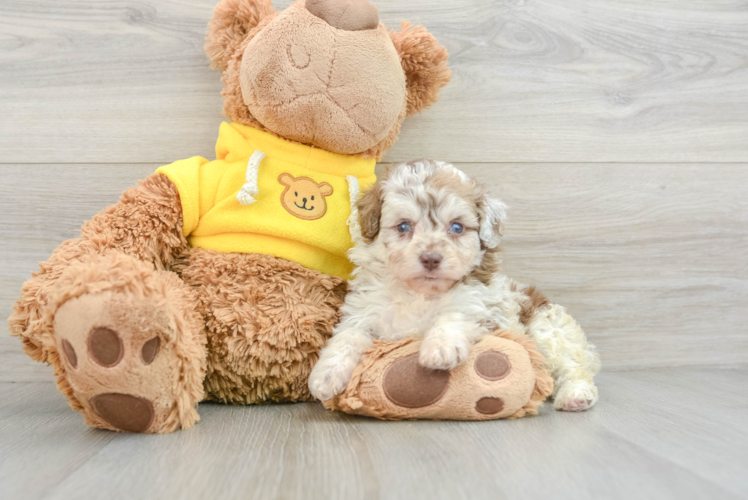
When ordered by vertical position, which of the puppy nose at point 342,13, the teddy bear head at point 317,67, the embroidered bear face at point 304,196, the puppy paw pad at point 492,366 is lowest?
the puppy paw pad at point 492,366

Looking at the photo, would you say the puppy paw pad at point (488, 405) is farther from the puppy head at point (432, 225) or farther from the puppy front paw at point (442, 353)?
the puppy head at point (432, 225)

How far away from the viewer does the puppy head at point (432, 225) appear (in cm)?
112

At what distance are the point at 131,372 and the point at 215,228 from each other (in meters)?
0.42

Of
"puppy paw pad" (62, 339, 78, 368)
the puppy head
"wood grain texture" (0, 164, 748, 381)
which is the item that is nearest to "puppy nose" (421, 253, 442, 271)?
the puppy head

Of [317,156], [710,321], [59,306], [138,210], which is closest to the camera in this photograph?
[59,306]

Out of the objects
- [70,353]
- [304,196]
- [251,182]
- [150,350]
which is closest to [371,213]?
[304,196]

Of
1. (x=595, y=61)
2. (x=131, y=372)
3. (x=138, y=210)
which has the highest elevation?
(x=595, y=61)

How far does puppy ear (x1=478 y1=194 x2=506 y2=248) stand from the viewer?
1193mm

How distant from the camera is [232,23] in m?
1.28

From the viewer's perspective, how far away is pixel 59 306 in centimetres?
90

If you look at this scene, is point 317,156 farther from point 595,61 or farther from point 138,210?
point 595,61

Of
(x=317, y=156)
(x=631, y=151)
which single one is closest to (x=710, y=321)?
(x=631, y=151)

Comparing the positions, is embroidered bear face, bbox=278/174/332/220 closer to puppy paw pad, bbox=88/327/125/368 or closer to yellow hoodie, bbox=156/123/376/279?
yellow hoodie, bbox=156/123/376/279

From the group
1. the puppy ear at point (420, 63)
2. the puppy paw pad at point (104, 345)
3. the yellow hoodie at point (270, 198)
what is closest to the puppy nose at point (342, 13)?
the puppy ear at point (420, 63)
